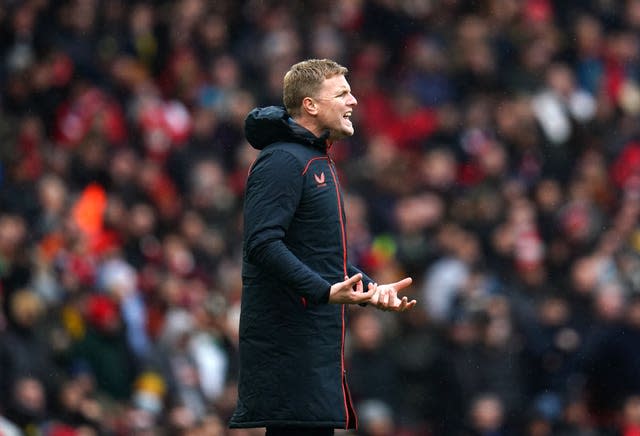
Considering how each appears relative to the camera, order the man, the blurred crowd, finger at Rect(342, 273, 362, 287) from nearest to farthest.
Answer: finger at Rect(342, 273, 362, 287) < the man < the blurred crowd

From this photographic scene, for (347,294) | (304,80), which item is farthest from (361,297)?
(304,80)

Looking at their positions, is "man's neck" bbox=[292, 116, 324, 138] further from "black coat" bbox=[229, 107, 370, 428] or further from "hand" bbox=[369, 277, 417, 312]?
"hand" bbox=[369, 277, 417, 312]

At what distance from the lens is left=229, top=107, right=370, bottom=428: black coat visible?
229 inches

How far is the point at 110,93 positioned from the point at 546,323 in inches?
203

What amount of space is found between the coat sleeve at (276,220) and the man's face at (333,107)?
0.25 metres

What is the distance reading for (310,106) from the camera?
6.02m

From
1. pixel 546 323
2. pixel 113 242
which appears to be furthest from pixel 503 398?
pixel 113 242

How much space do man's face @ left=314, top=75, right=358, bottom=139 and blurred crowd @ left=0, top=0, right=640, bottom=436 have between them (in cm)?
471

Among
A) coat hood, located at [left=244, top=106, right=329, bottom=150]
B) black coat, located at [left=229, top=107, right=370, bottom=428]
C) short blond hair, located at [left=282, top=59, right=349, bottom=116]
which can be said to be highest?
short blond hair, located at [left=282, top=59, right=349, bottom=116]

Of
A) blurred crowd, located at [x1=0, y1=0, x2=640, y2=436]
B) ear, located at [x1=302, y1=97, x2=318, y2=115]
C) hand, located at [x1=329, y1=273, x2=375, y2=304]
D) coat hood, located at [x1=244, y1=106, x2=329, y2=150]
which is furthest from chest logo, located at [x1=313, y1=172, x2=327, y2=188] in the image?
blurred crowd, located at [x1=0, y1=0, x2=640, y2=436]

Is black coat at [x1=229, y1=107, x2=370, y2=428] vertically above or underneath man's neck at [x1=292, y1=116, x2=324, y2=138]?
underneath

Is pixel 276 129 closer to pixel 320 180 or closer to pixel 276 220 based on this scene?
pixel 320 180

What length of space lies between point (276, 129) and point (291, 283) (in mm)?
647

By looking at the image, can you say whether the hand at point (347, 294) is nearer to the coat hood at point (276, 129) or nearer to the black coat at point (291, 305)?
the black coat at point (291, 305)
